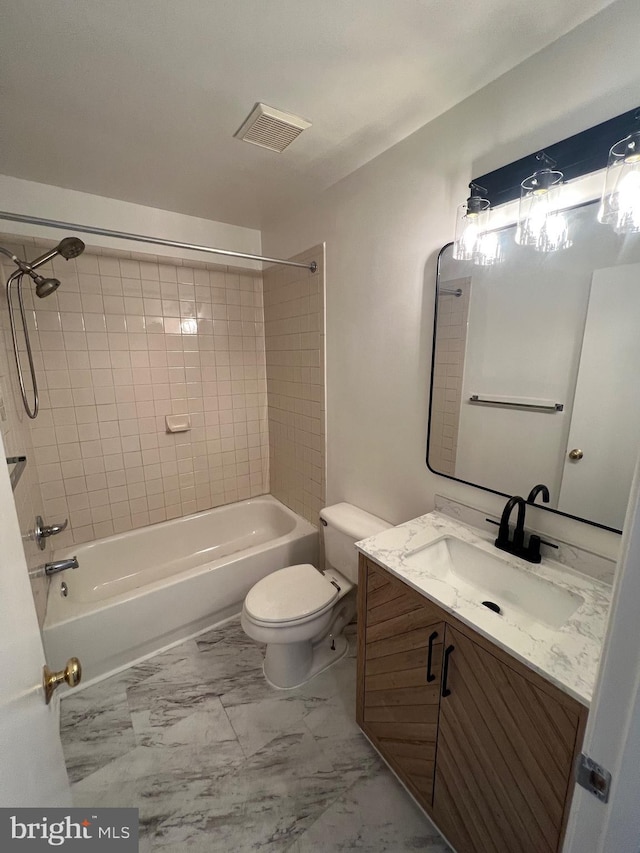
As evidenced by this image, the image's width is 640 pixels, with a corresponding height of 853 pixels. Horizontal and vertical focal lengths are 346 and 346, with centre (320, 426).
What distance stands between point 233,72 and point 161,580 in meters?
2.18

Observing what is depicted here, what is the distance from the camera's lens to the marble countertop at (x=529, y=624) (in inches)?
29.8

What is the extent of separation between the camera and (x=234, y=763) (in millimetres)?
1341

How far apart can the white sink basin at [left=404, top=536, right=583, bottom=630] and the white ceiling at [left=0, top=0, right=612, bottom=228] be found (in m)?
1.57

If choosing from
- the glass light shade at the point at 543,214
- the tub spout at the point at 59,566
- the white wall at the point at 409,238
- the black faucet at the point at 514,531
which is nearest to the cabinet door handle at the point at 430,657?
the black faucet at the point at 514,531

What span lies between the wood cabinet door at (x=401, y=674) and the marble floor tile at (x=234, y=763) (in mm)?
161

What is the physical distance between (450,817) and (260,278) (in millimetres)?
2886

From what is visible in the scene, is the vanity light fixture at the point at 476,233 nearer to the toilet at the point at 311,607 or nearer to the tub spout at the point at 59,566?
the toilet at the point at 311,607

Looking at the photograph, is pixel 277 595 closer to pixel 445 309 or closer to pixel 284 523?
pixel 284 523

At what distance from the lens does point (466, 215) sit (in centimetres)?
120

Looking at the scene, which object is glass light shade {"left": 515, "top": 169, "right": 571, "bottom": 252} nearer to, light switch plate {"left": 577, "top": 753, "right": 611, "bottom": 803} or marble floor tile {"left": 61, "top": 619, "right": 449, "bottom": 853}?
light switch plate {"left": 577, "top": 753, "right": 611, "bottom": 803}

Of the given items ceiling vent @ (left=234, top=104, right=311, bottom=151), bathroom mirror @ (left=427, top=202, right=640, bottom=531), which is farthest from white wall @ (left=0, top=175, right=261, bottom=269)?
bathroom mirror @ (left=427, top=202, right=640, bottom=531)

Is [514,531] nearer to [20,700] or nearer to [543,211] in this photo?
[543,211]

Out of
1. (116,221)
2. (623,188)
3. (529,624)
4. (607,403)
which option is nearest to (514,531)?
(529,624)

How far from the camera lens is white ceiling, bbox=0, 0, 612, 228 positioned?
0.93 m
